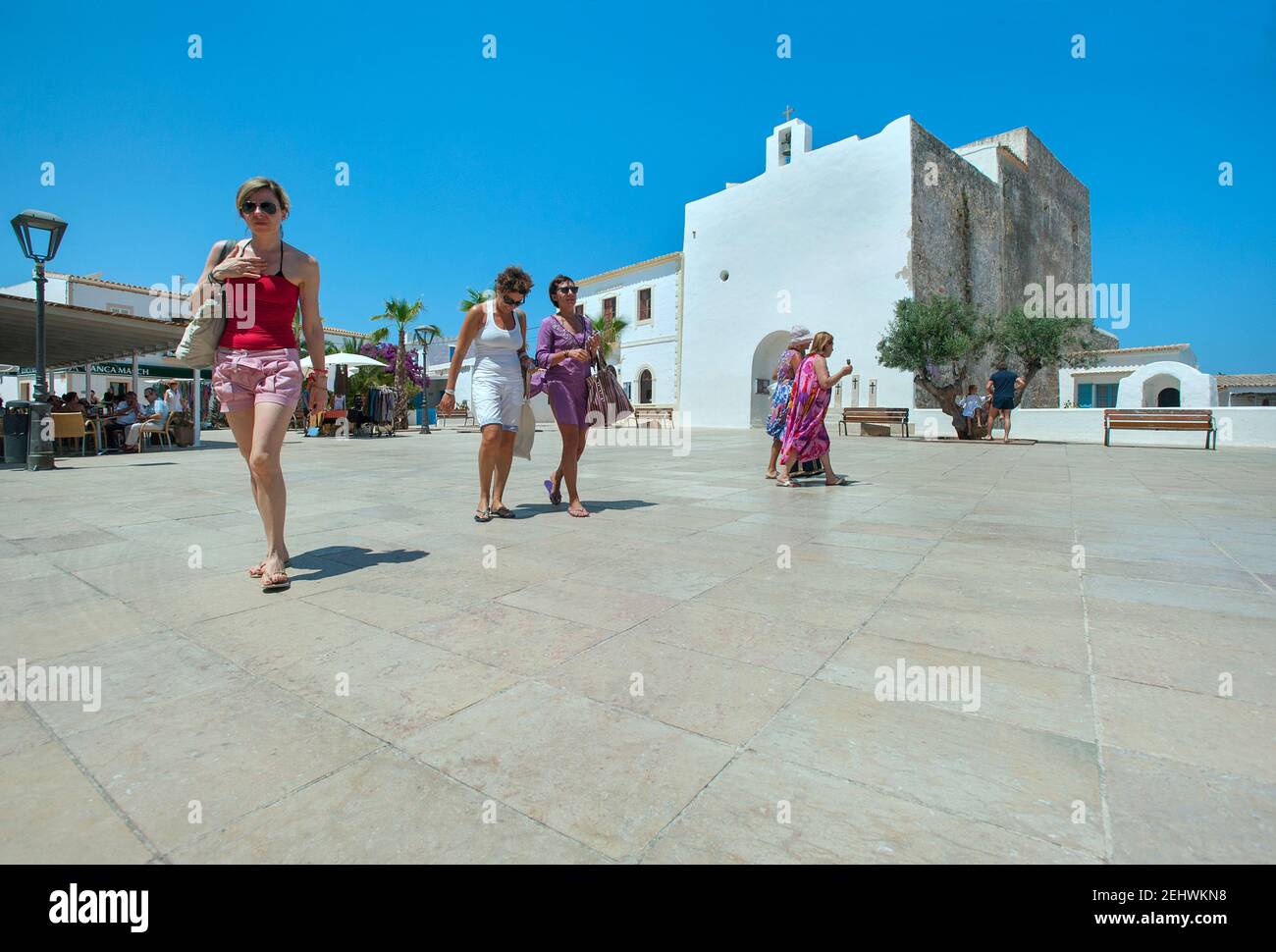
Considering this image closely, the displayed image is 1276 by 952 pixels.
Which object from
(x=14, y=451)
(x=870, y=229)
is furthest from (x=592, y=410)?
(x=870, y=229)

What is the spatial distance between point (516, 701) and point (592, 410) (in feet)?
11.4

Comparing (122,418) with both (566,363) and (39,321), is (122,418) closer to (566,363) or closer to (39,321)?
(39,321)

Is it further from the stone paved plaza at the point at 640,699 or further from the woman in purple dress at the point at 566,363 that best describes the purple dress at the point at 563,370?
the stone paved plaza at the point at 640,699

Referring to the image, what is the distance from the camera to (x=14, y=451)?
32.4 ft

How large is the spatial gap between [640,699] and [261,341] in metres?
2.60

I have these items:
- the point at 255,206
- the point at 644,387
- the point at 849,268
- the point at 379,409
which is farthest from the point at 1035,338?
the point at 255,206

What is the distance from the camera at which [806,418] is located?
6.92 m

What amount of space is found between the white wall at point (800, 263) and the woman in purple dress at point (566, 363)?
19.1 meters

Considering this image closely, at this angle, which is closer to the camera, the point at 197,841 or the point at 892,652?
the point at 197,841

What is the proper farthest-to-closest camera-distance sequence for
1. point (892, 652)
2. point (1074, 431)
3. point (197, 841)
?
point (1074, 431) < point (892, 652) < point (197, 841)

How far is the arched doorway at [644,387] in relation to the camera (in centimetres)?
3262

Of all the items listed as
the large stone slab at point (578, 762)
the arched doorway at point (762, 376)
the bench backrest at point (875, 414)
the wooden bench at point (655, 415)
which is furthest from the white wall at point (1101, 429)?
the large stone slab at point (578, 762)
